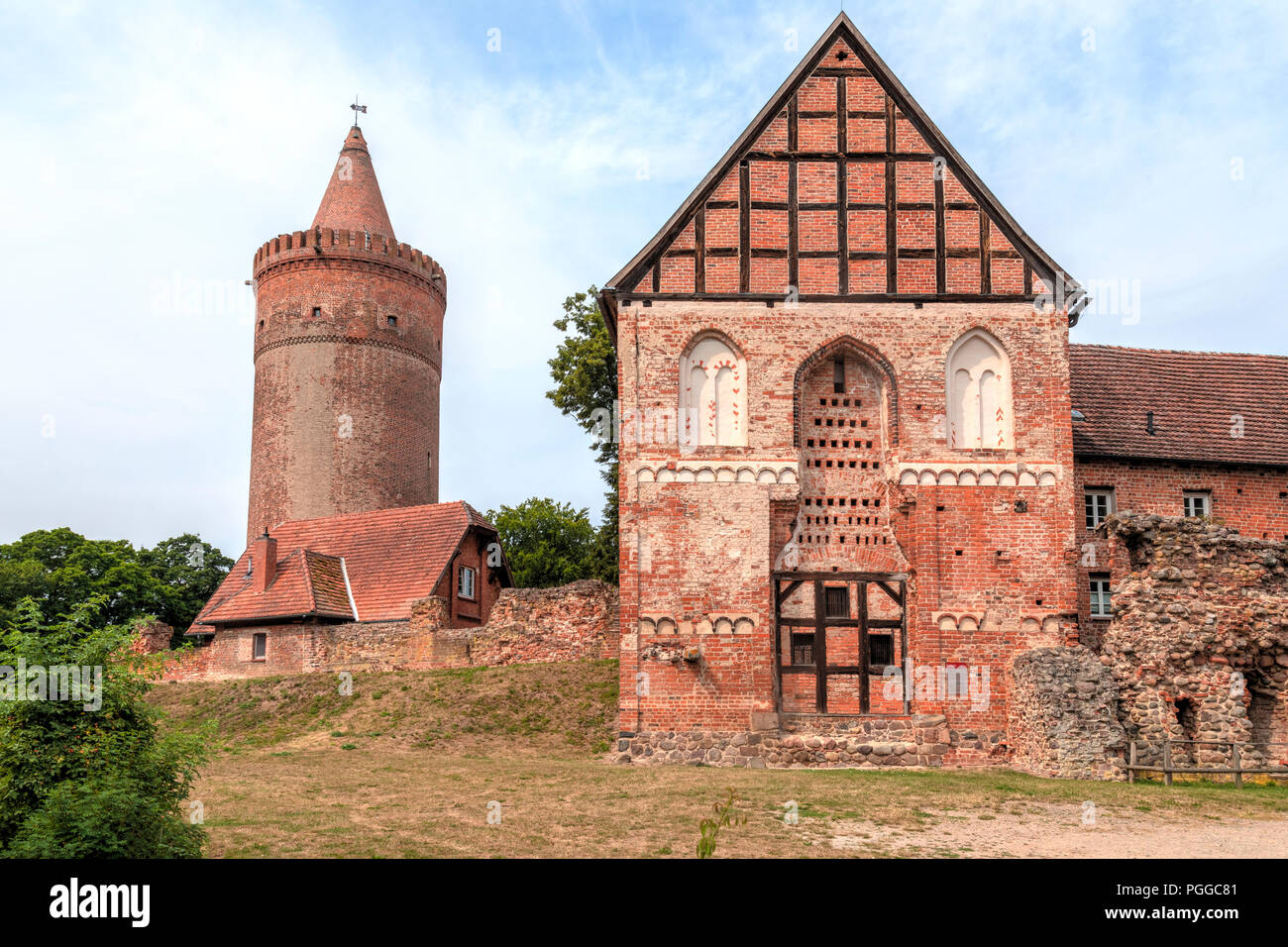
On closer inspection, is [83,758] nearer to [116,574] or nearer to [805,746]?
[805,746]

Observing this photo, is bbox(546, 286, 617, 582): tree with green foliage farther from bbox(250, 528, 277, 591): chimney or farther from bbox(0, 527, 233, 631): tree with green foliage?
bbox(0, 527, 233, 631): tree with green foliage

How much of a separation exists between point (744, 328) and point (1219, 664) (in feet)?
32.2

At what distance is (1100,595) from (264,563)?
915 inches

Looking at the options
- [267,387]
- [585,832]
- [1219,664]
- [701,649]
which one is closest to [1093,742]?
[1219,664]

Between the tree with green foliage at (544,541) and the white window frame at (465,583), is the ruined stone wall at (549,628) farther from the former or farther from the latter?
the tree with green foliage at (544,541)

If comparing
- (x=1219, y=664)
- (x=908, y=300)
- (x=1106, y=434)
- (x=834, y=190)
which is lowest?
(x=1219, y=664)

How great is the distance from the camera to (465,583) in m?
35.9

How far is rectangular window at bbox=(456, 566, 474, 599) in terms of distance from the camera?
35531mm

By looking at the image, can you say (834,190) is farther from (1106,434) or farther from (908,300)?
(1106,434)

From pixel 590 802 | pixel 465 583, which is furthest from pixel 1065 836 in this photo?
pixel 465 583

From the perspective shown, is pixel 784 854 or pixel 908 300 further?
pixel 908 300

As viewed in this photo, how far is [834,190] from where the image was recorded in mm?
22297

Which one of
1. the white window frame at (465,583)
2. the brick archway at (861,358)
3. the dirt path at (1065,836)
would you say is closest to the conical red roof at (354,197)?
the white window frame at (465,583)

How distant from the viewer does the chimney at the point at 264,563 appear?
1385 inches
